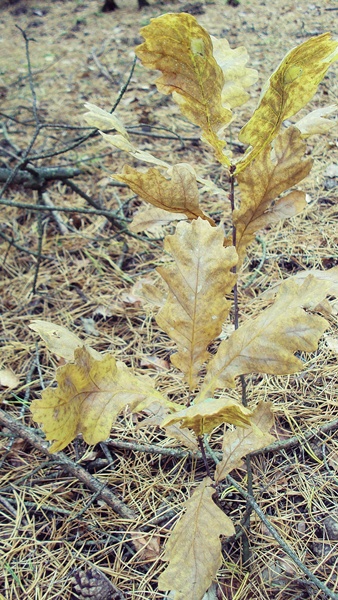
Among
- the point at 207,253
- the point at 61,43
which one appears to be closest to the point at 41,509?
the point at 207,253

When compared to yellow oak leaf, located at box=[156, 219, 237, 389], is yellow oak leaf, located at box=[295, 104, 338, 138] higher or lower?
higher

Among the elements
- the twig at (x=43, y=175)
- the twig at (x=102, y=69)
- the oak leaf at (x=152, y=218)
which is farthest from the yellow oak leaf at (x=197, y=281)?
the twig at (x=102, y=69)

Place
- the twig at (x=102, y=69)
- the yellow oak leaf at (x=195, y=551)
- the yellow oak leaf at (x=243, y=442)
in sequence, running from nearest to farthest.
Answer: the yellow oak leaf at (x=195, y=551)
the yellow oak leaf at (x=243, y=442)
the twig at (x=102, y=69)

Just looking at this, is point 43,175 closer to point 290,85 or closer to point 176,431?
point 176,431

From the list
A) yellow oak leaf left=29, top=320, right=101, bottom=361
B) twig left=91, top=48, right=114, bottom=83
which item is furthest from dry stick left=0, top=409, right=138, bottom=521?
twig left=91, top=48, right=114, bottom=83

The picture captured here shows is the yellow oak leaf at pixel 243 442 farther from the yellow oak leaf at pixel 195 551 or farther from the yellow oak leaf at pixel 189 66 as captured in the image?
the yellow oak leaf at pixel 189 66

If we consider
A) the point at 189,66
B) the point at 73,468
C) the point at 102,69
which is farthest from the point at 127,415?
the point at 102,69

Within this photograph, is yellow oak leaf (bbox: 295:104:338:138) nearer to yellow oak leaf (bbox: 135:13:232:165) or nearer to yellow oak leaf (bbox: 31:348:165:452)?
yellow oak leaf (bbox: 135:13:232:165)
